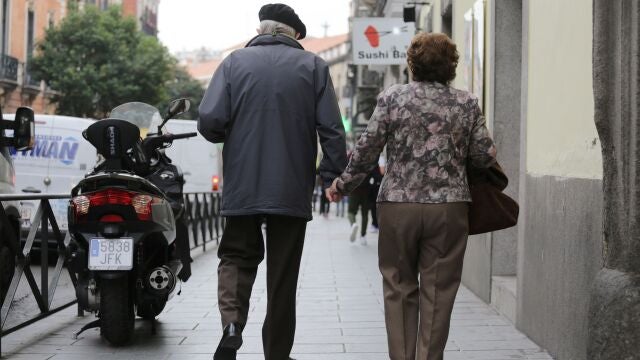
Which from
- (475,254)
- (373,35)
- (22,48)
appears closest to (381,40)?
(373,35)

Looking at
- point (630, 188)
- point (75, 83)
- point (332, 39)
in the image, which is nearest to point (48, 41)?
point (75, 83)

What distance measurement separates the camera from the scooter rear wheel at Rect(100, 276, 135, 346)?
6.40m

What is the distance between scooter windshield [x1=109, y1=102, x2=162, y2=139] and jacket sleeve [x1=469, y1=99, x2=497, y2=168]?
3351 millimetres

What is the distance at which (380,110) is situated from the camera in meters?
4.97

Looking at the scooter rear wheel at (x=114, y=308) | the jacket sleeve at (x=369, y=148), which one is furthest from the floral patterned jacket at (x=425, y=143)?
the scooter rear wheel at (x=114, y=308)

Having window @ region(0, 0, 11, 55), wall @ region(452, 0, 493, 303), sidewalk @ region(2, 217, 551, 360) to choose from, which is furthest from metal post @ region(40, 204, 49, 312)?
window @ region(0, 0, 11, 55)

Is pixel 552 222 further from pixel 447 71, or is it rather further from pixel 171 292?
pixel 171 292

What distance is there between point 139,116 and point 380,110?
10.6ft

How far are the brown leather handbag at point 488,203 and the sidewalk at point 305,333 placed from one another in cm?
136

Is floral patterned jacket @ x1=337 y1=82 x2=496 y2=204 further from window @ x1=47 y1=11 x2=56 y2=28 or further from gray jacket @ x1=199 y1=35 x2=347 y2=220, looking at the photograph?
window @ x1=47 y1=11 x2=56 y2=28

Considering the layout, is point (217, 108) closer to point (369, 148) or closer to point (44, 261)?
point (369, 148)

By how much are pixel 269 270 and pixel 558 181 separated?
1901 millimetres

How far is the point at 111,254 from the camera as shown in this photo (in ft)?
21.0

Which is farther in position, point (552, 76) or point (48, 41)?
point (48, 41)
